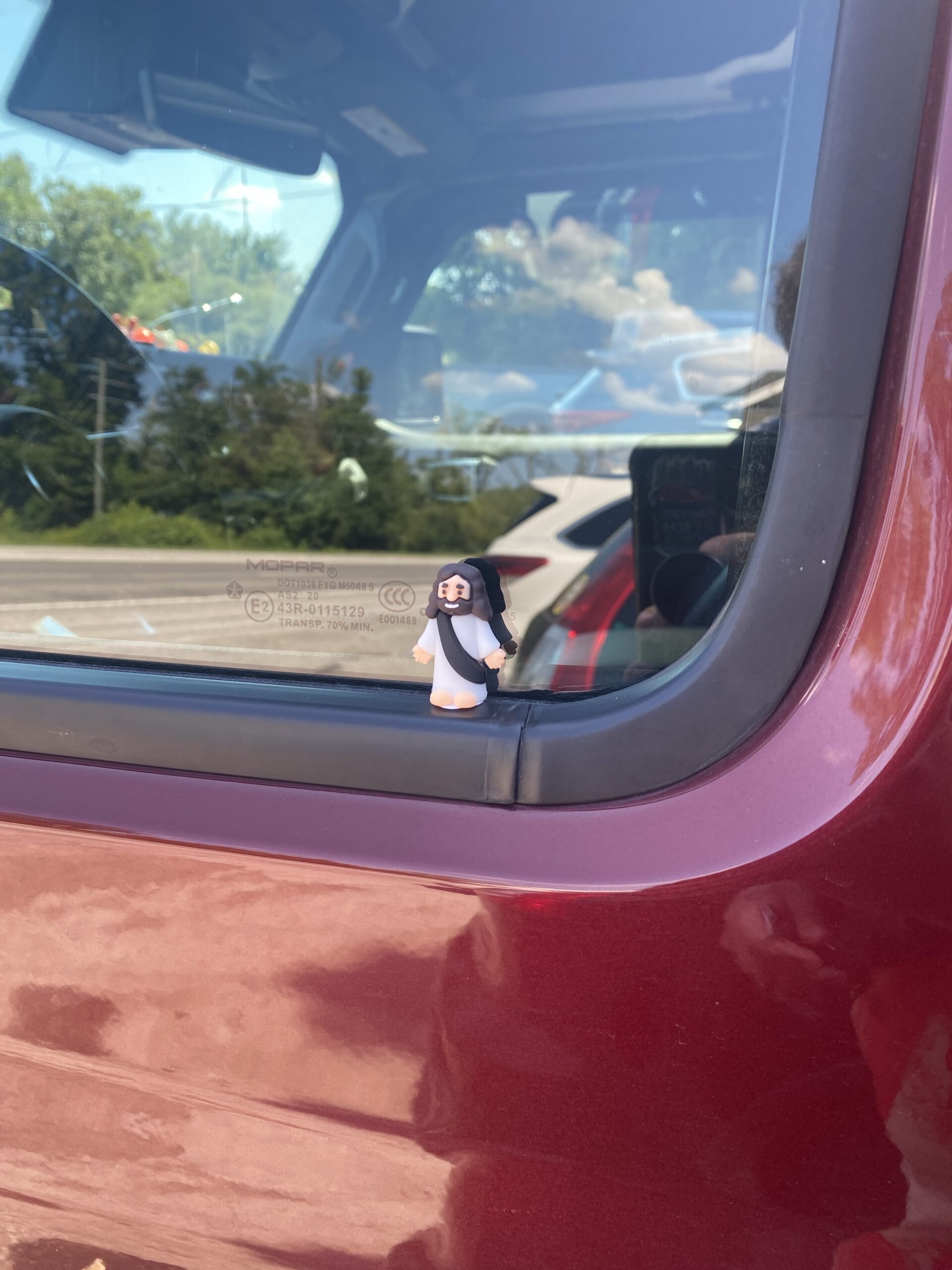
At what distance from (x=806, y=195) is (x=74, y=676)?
79 cm

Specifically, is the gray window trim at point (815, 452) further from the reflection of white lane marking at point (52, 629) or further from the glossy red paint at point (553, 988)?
the reflection of white lane marking at point (52, 629)

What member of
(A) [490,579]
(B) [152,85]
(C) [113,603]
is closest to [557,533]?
(B) [152,85]

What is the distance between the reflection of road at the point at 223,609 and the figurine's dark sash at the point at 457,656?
5.6 inches

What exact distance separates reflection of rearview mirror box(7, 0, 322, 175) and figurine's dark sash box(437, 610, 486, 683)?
→ 6.09 feet

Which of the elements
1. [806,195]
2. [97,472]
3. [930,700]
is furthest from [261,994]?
[97,472]

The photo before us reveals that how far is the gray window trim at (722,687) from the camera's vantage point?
2.20 ft

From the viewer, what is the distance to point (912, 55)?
26.1 inches

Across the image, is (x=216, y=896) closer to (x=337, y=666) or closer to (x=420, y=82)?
(x=337, y=666)

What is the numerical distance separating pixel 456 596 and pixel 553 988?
0.33m

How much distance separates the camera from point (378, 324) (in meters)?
3.61

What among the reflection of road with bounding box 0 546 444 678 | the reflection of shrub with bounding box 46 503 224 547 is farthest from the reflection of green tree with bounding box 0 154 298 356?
the reflection of road with bounding box 0 546 444 678

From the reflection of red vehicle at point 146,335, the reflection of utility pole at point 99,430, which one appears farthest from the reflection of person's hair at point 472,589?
the reflection of red vehicle at point 146,335

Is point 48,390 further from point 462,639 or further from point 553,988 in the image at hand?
point 553,988

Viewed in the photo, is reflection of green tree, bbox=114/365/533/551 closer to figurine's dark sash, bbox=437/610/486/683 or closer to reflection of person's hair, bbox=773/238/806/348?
figurine's dark sash, bbox=437/610/486/683
